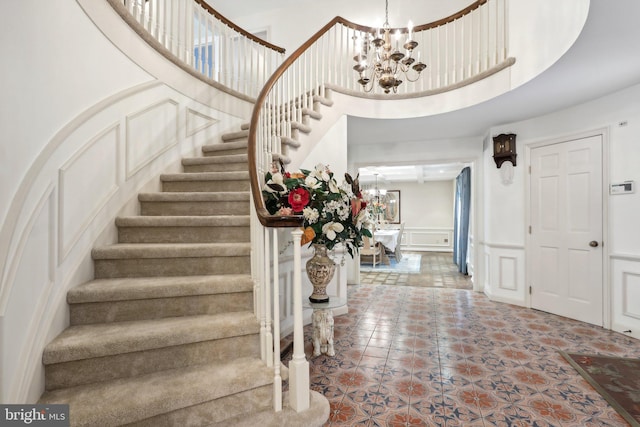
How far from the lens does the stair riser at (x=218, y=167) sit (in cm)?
312

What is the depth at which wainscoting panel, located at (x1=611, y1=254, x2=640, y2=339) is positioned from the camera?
9.80 ft

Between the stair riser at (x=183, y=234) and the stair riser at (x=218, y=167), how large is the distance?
90cm

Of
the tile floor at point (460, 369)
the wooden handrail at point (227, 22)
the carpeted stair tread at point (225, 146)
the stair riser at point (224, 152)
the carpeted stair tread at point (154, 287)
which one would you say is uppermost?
the wooden handrail at point (227, 22)

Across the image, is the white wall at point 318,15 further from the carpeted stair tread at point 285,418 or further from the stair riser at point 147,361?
the carpeted stair tread at point 285,418

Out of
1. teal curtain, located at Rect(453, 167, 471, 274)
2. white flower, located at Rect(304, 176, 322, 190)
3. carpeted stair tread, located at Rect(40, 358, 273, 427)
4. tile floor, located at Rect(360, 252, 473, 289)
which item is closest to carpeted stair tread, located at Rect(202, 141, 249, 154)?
white flower, located at Rect(304, 176, 322, 190)

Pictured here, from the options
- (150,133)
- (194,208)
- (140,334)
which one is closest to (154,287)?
(140,334)

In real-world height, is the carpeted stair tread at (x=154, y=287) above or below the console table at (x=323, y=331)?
above

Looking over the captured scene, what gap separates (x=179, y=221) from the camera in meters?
2.37

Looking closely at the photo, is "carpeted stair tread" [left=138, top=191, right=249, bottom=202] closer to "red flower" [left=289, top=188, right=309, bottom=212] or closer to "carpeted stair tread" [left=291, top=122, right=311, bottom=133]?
"red flower" [left=289, top=188, right=309, bottom=212]

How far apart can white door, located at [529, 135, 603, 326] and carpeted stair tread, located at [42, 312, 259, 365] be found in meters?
3.69

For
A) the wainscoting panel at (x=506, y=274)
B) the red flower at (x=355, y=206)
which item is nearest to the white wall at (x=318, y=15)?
the wainscoting panel at (x=506, y=274)

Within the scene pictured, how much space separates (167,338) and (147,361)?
0.15 meters

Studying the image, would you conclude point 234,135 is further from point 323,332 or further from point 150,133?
point 323,332

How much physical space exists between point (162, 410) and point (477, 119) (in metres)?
4.32
